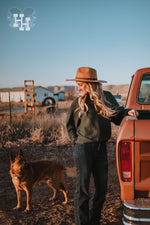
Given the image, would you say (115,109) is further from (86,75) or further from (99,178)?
(99,178)

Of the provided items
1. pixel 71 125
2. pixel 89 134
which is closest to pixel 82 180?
pixel 89 134

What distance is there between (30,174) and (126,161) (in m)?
1.77

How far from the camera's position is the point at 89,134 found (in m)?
2.44

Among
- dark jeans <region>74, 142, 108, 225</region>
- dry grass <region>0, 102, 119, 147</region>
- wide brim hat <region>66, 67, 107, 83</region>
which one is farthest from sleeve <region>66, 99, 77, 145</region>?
dry grass <region>0, 102, 119, 147</region>

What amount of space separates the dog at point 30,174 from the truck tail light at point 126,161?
65.8 inches

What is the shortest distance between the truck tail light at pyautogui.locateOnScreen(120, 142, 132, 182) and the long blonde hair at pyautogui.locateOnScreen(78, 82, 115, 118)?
0.55 m

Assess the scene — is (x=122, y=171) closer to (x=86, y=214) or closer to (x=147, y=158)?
(x=147, y=158)

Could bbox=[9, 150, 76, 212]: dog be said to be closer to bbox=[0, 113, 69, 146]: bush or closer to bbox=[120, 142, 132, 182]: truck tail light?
bbox=[120, 142, 132, 182]: truck tail light

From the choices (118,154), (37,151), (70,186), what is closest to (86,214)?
(118,154)

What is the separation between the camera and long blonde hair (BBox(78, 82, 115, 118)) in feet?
8.07

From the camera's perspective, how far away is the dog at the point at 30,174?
3207mm

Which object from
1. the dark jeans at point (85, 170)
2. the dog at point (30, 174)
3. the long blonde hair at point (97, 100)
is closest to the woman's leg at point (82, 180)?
the dark jeans at point (85, 170)

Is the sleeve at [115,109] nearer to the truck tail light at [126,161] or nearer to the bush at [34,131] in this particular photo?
the truck tail light at [126,161]

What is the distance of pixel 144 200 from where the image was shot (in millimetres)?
1998
